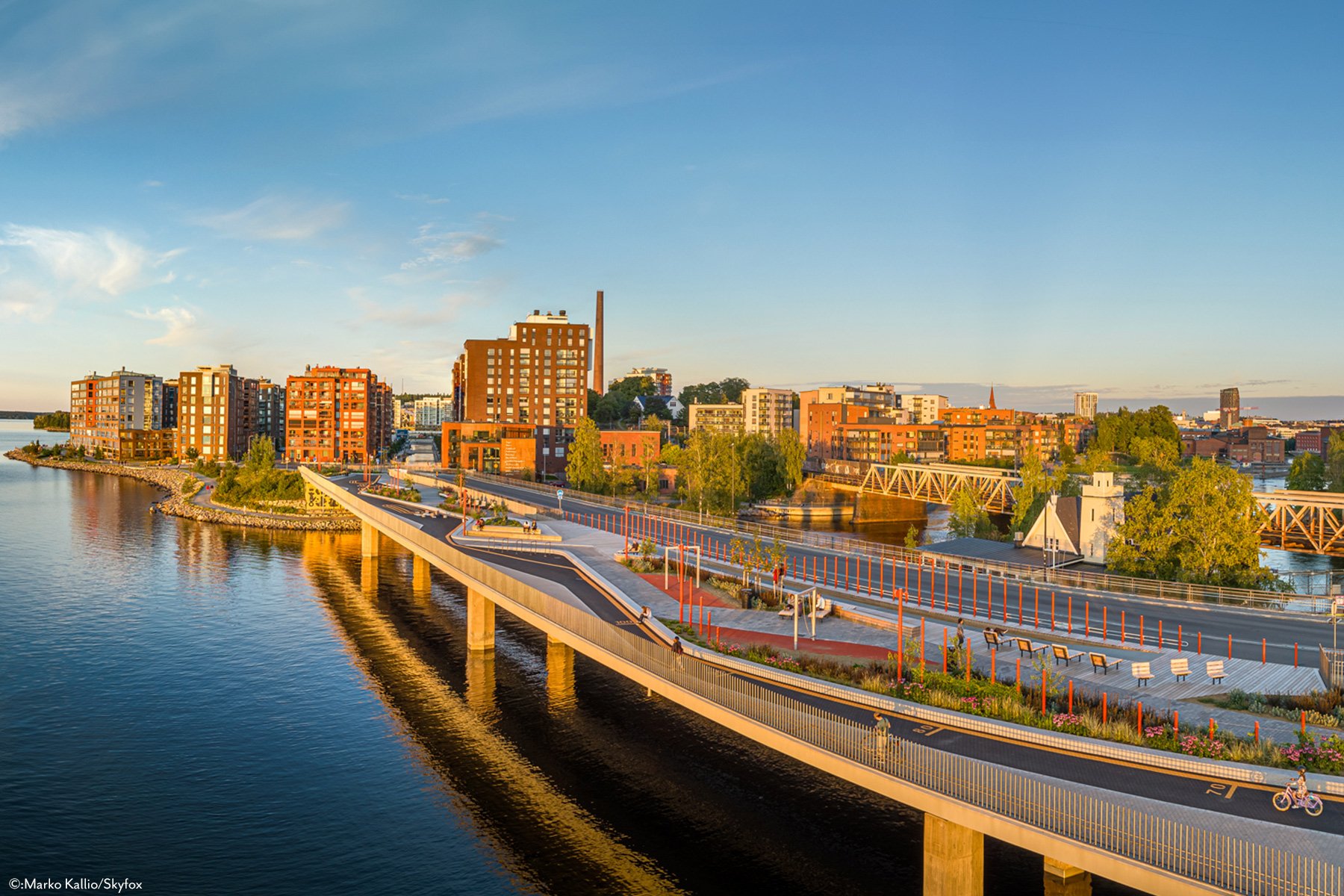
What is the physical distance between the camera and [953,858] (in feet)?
56.6

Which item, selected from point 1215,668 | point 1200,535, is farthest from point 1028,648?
point 1200,535

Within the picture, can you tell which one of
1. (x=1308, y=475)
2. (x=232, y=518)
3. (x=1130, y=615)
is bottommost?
(x=232, y=518)

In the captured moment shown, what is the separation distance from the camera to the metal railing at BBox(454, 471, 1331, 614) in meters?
35.5

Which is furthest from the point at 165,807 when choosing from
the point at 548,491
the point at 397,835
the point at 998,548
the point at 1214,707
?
the point at 548,491

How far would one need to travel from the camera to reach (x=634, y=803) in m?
26.7

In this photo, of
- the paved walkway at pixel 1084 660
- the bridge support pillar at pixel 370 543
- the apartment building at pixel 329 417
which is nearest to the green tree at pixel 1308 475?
the paved walkway at pixel 1084 660

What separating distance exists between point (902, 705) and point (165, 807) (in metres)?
23.1

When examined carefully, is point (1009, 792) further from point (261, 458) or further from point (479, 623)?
point (261, 458)

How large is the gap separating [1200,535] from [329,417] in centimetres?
14916

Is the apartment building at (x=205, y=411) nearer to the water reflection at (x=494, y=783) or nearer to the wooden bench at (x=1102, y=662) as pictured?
the water reflection at (x=494, y=783)

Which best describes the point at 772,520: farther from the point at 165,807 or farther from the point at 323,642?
the point at 165,807

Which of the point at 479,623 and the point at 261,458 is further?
the point at 261,458

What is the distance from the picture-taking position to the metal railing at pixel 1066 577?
35.5 m

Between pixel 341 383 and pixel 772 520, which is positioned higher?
pixel 341 383
